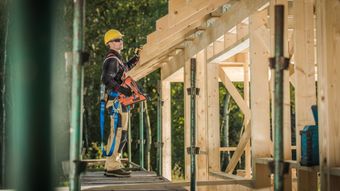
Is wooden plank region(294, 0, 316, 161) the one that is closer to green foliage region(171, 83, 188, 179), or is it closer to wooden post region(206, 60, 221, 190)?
wooden post region(206, 60, 221, 190)

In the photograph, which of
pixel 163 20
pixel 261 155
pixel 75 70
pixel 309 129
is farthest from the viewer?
pixel 163 20

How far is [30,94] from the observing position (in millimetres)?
1951

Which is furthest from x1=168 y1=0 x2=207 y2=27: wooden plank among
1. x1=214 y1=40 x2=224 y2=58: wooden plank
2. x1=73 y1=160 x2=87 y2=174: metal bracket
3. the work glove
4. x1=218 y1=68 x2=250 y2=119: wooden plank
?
x1=73 y1=160 x2=87 y2=174: metal bracket

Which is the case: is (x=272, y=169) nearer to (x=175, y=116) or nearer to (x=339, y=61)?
(x=339, y=61)

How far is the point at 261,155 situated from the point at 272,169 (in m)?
3.44

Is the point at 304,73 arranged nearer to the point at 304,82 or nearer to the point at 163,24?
the point at 304,82

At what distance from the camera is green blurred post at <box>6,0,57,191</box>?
185 cm

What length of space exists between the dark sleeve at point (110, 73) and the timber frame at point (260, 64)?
896 millimetres

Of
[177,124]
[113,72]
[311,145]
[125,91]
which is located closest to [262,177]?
[311,145]

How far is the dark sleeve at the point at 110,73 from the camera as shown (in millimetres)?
7000

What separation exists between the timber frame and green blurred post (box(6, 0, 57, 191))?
357cm

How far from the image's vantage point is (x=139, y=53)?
8836mm

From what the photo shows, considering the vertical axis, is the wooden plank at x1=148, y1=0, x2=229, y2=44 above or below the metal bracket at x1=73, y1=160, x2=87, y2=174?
above

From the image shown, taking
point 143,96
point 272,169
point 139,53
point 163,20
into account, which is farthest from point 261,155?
point 272,169
